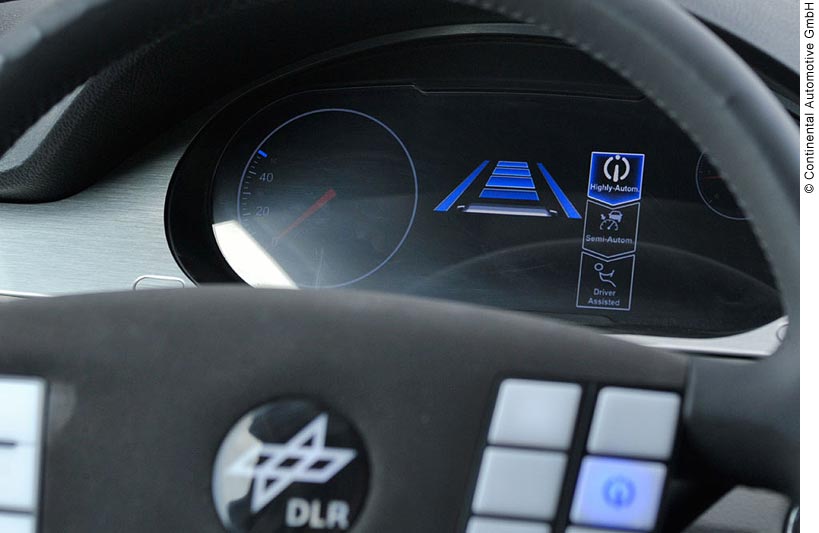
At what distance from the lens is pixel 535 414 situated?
446mm

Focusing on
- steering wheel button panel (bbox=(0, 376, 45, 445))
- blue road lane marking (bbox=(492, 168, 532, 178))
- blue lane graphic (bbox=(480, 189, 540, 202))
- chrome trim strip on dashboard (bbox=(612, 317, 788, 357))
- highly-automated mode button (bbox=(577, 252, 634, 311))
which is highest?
blue road lane marking (bbox=(492, 168, 532, 178))

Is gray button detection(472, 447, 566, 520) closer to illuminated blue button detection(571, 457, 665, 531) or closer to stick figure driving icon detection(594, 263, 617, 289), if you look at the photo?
illuminated blue button detection(571, 457, 665, 531)

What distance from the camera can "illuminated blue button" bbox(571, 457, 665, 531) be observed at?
1.43 feet

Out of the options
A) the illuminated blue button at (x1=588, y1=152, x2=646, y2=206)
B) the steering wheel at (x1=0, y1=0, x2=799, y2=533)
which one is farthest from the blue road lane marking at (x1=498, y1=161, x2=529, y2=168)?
the steering wheel at (x1=0, y1=0, x2=799, y2=533)

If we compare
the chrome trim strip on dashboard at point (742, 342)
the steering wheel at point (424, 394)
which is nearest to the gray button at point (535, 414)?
the steering wheel at point (424, 394)

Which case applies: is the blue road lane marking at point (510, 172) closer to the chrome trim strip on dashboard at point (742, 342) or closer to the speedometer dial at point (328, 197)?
the speedometer dial at point (328, 197)

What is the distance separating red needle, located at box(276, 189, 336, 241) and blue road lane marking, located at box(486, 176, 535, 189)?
25 cm

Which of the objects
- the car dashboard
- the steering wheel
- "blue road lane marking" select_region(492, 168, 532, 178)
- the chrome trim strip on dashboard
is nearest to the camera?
the steering wheel

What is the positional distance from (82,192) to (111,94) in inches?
8.6

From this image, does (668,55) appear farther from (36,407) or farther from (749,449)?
(36,407)

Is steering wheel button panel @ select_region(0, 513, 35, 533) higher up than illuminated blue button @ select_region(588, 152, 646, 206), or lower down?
lower down

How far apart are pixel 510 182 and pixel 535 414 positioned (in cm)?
103

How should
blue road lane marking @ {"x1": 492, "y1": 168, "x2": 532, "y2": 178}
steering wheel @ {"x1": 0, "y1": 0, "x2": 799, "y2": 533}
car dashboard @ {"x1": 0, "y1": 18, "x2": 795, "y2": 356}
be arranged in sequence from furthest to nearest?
blue road lane marking @ {"x1": 492, "y1": 168, "x2": 532, "y2": 178} < car dashboard @ {"x1": 0, "y1": 18, "x2": 795, "y2": 356} < steering wheel @ {"x1": 0, "y1": 0, "x2": 799, "y2": 533}

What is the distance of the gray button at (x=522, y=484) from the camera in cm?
44
